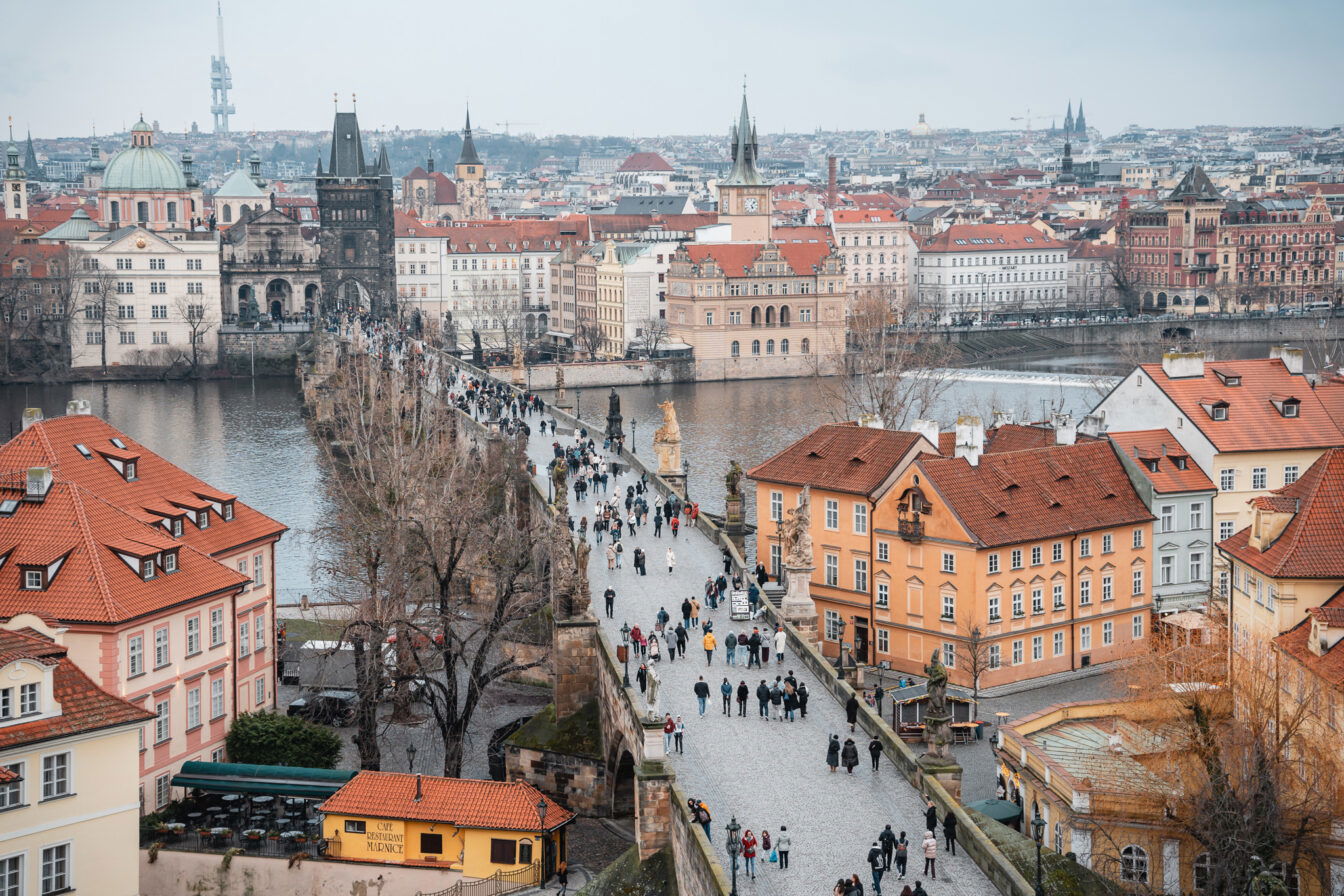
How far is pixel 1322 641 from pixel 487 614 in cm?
1956

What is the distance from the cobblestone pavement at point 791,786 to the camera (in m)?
28.0

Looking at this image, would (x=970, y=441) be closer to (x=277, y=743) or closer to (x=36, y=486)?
(x=277, y=743)

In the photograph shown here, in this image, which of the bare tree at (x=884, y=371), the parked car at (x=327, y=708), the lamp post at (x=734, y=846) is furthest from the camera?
the bare tree at (x=884, y=371)

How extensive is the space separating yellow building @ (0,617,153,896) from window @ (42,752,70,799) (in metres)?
→ 0.02

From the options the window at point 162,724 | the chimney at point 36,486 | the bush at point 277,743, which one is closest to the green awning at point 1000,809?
the bush at point 277,743

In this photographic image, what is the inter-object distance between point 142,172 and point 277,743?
121 m

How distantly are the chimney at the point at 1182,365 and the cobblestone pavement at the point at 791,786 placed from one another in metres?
18.9

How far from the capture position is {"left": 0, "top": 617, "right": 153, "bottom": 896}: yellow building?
31219 mm

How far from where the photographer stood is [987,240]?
569 ft

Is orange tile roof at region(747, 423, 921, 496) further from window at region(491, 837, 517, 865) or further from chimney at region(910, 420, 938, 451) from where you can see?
window at region(491, 837, 517, 865)

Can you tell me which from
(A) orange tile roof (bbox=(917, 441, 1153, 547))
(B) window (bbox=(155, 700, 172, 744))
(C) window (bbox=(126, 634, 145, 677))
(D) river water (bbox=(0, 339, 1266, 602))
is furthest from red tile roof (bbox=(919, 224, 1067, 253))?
(C) window (bbox=(126, 634, 145, 677))

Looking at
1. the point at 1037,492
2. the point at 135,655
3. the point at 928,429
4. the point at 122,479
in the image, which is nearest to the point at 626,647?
→ the point at 135,655

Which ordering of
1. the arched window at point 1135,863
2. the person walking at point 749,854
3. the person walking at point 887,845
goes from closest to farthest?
the person walking at point 887,845 < the person walking at point 749,854 < the arched window at point 1135,863

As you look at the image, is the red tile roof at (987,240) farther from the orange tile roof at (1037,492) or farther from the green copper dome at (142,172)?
the orange tile roof at (1037,492)
